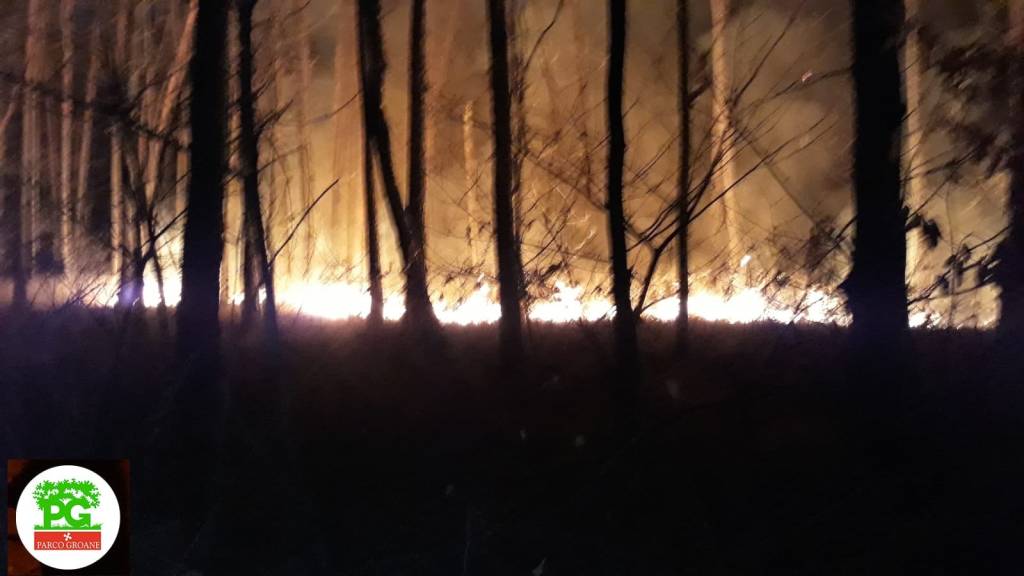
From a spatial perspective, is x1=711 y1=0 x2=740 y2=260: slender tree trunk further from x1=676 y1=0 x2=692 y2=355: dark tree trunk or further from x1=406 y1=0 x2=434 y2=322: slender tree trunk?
x1=406 y1=0 x2=434 y2=322: slender tree trunk

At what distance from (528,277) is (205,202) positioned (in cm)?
96

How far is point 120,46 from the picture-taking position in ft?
6.31

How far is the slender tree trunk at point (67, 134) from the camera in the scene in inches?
76.0

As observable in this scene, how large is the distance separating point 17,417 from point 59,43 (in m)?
1.12

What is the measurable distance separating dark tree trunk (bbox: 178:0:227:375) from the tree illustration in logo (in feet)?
1.58

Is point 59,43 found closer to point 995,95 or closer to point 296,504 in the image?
point 296,504

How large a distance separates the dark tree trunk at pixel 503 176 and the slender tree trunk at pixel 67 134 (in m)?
1.25

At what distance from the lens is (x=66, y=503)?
75.0 inches

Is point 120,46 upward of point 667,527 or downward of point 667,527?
upward

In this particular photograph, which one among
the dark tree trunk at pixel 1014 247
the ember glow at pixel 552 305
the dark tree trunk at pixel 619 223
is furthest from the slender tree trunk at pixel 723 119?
the dark tree trunk at pixel 1014 247

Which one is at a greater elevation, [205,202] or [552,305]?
[205,202]

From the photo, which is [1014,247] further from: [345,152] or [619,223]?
[345,152]

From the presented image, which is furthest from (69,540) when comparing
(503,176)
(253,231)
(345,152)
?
(503,176)

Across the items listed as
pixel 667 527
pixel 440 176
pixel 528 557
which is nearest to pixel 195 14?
pixel 440 176
